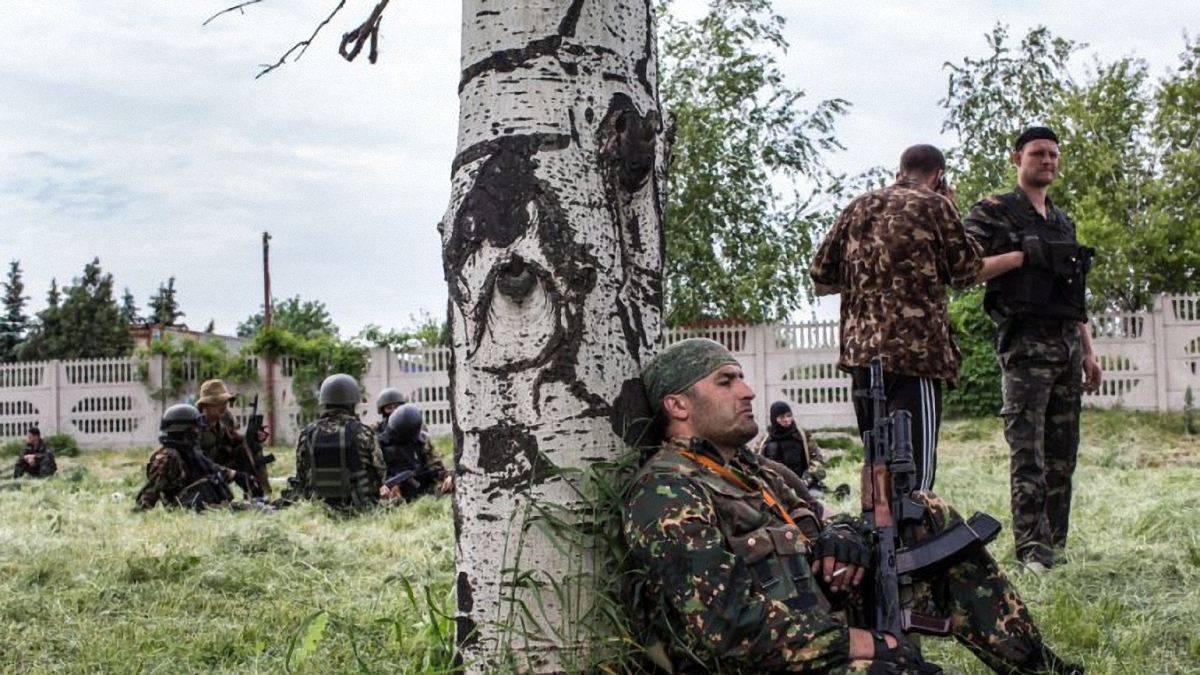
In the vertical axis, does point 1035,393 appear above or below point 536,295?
below

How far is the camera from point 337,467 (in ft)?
30.5

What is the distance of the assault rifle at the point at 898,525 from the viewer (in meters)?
3.13

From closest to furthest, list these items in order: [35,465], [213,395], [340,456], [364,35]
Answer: [364,35]
[340,456]
[213,395]
[35,465]

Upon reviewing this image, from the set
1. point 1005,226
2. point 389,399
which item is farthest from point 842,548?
point 389,399

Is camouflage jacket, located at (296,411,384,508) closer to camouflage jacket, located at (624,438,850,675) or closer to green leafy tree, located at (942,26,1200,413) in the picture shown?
camouflage jacket, located at (624,438,850,675)

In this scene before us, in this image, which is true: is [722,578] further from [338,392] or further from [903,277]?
[338,392]

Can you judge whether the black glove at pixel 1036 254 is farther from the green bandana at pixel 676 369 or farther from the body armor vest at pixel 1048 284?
the green bandana at pixel 676 369

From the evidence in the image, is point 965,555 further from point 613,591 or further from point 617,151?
point 617,151

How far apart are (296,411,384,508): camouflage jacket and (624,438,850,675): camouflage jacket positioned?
6535mm

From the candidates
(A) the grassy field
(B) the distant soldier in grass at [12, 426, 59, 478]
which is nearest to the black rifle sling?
(A) the grassy field

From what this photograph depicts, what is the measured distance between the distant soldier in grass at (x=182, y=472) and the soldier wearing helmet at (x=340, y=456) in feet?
2.22

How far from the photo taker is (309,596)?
5.28 metres

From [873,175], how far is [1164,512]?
18.3 metres

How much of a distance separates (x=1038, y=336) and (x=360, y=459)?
17.9 feet
